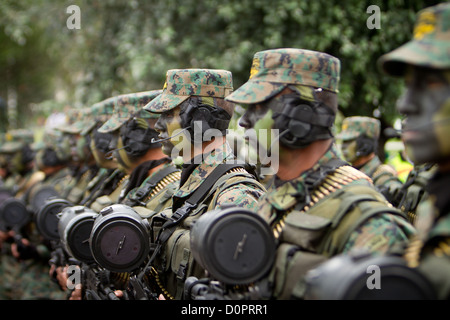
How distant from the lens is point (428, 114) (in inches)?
94.0

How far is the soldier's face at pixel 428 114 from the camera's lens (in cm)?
233

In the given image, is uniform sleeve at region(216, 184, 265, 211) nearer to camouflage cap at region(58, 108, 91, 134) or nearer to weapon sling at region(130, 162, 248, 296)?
weapon sling at region(130, 162, 248, 296)

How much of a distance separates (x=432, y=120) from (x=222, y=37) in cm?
1039

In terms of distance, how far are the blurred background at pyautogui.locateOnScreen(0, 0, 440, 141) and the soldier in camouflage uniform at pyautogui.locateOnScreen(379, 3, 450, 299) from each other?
8864 mm

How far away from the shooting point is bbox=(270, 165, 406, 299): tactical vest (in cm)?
302

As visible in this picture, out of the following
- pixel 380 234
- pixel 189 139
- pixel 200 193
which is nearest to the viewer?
pixel 380 234

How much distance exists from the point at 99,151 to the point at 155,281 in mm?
3462

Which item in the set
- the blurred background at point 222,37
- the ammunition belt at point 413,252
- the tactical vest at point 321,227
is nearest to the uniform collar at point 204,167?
the tactical vest at point 321,227

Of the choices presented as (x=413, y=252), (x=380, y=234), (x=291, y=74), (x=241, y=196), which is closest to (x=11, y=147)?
(x=241, y=196)

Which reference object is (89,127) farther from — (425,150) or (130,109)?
(425,150)

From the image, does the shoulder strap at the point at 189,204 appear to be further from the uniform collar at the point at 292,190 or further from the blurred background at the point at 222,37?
the blurred background at the point at 222,37

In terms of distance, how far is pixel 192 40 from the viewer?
40.8 feet

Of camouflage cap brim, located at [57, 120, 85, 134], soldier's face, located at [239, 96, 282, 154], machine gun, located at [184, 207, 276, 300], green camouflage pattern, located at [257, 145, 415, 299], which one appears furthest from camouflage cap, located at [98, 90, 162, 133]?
machine gun, located at [184, 207, 276, 300]
